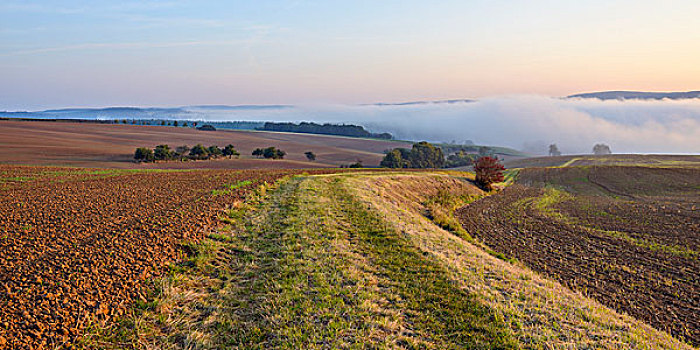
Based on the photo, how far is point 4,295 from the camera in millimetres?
6215

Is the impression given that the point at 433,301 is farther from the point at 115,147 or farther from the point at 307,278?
the point at 115,147

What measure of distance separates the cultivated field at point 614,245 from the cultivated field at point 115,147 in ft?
146

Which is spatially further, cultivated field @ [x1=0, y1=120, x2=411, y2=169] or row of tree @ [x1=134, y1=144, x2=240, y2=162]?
row of tree @ [x1=134, y1=144, x2=240, y2=162]

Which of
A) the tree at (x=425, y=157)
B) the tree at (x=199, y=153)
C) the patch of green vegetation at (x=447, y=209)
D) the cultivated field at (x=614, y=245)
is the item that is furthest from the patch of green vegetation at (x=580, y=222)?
the tree at (x=199, y=153)

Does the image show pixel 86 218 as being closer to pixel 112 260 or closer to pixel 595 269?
pixel 112 260

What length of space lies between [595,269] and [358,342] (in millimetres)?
12004

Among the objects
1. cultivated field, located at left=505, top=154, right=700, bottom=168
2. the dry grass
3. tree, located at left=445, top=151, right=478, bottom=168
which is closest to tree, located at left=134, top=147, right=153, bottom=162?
the dry grass

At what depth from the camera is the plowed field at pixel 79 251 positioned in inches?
228

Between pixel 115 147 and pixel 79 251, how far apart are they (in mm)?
79880

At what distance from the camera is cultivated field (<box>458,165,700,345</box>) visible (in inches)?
424

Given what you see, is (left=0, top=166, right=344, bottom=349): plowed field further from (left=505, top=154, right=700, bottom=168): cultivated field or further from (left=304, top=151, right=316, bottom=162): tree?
(left=304, top=151, right=316, bottom=162): tree

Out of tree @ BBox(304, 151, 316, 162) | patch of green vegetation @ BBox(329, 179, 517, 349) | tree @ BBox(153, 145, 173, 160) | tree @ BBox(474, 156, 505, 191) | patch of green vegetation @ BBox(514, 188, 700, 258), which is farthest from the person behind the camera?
tree @ BBox(304, 151, 316, 162)

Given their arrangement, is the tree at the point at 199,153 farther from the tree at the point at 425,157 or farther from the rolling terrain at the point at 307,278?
the rolling terrain at the point at 307,278

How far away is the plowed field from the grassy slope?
608 millimetres
